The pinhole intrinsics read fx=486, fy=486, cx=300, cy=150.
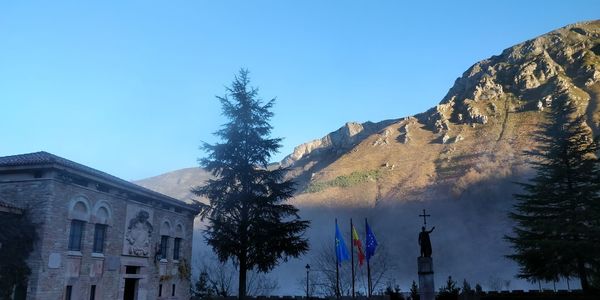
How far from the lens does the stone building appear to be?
1944 cm

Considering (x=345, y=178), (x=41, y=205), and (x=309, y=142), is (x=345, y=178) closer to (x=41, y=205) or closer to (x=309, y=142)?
(x=309, y=142)

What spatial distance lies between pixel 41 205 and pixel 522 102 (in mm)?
84755

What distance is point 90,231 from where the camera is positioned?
2183cm

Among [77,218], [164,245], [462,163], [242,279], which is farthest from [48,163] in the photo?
[462,163]

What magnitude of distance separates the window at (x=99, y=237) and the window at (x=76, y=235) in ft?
3.49

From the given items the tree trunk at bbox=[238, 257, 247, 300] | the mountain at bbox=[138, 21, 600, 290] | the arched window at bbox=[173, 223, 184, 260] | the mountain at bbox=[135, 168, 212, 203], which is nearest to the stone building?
the arched window at bbox=[173, 223, 184, 260]

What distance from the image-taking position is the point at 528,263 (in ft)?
91.0

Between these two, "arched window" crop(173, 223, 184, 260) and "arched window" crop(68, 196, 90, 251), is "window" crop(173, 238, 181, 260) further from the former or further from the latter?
"arched window" crop(68, 196, 90, 251)

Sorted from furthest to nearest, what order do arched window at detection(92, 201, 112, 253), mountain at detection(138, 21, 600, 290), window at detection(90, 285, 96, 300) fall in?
mountain at detection(138, 21, 600, 290) → arched window at detection(92, 201, 112, 253) → window at detection(90, 285, 96, 300)

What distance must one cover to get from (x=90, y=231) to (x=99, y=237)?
3.45 ft

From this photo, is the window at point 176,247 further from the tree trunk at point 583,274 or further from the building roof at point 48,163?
the tree trunk at point 583,274

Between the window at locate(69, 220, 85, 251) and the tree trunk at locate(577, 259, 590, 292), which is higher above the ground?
the window at locate(69, 220, 85, 251)

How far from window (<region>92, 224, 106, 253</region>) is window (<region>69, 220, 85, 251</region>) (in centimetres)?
107

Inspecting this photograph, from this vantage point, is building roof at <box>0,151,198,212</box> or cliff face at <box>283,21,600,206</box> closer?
building roof at <box>0,151,198,212</box>
